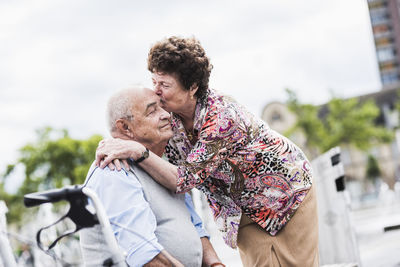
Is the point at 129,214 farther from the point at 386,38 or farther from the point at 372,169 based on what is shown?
the point at 386,38

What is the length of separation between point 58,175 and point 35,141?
3332 millimetres

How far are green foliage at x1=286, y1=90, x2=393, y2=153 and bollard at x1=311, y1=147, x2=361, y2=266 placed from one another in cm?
3007

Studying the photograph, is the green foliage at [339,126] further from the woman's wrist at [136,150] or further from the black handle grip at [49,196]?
the black handle grip at [49,196]

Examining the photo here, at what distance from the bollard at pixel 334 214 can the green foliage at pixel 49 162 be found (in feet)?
121

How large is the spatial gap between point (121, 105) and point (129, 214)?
0.62 m

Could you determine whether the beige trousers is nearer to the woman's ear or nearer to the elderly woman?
the elderly woman

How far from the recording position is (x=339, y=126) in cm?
3612

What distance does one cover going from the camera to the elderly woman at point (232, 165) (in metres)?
2.79

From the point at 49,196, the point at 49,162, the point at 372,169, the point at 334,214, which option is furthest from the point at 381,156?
the point at 49,196

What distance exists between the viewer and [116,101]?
2740 millimetres

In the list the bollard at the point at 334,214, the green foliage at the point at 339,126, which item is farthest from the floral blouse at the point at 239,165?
the green foliage at the point at 339,126

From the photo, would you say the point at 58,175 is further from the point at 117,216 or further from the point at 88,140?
the point at 117,216

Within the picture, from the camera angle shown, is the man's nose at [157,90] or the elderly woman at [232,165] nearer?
the elderly woman at [232,165]

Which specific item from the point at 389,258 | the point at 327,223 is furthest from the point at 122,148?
the point at 389,258
